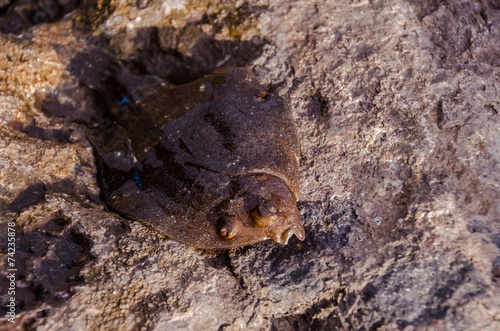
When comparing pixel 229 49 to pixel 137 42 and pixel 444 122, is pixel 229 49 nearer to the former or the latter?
pixel 137 42

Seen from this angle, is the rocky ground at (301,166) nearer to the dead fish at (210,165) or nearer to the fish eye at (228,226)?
the dead fish at (210,165)

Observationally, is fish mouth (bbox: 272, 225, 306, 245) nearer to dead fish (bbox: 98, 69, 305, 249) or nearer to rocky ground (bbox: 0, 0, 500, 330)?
dead fish (bbox: 98, 69, 305, 249)

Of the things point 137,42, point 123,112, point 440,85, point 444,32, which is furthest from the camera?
point 137,42

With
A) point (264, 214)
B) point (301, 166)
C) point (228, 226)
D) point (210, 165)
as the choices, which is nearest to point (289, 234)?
point (264, 214)

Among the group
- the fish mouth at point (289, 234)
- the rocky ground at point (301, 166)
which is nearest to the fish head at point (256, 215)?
the fish mouth at point (289, 234)

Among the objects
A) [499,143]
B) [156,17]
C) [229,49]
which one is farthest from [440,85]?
[156,17]

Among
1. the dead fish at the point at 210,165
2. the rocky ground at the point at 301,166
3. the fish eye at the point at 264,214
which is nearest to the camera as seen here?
the rocky ground at the point at 301,166

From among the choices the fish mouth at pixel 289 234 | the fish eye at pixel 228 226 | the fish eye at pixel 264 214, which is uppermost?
the fish eye at pixel 264 214
